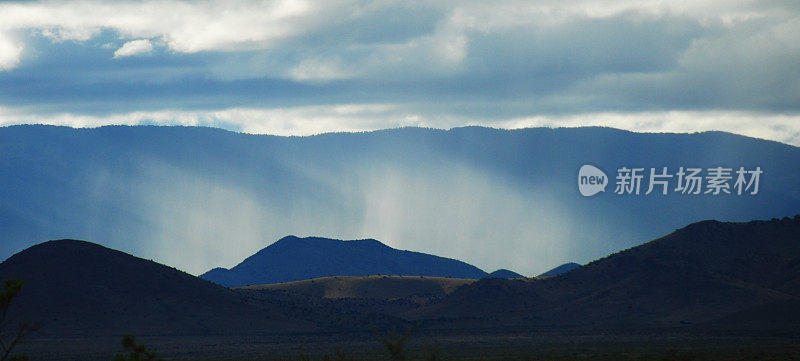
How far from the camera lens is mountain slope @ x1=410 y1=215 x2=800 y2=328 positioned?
5458 inches

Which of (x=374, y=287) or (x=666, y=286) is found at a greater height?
(x=374, y=287)

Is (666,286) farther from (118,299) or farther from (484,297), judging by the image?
(118,299)

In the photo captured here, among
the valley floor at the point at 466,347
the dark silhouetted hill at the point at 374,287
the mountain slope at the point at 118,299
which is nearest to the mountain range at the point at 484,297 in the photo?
the mountain slope at the point at 118,299

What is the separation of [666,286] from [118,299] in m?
71.5

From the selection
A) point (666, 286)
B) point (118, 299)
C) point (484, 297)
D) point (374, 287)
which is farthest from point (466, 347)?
point (374, 287)

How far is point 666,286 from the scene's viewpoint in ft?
481

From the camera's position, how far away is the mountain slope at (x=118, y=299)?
415 feet

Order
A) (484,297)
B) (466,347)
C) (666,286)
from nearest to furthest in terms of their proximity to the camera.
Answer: (466,347)
(666,286)
(484,297)

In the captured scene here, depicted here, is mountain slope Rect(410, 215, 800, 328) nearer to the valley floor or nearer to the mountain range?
the mountain range

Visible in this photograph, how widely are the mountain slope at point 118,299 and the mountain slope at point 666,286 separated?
2845 cm

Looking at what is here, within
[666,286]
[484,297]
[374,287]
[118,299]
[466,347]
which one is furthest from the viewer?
[374,287]

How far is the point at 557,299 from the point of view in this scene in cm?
15212

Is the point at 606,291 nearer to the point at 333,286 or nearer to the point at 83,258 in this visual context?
the point at 333,286

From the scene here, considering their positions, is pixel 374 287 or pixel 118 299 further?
pixel 374 287
